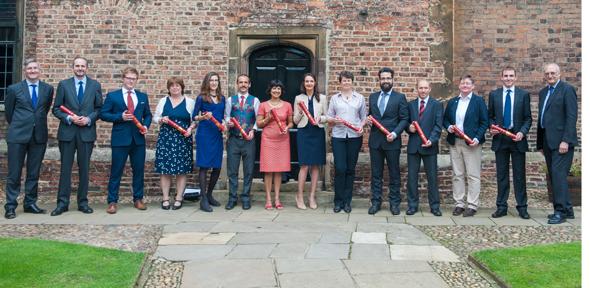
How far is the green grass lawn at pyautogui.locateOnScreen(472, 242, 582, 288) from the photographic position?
13.8 ft

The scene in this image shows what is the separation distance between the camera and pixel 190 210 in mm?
7879

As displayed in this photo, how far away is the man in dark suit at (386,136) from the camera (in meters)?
7.65

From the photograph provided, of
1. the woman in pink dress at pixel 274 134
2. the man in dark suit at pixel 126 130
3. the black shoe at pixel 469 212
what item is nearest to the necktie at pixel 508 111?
the black shoe at pixel 469 212

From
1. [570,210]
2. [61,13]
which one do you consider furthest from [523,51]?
[61,13]

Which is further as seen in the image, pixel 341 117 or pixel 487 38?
pixel 487 38

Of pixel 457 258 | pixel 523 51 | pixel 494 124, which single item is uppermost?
pixel 523 51

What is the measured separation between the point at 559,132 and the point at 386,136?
7.46ft

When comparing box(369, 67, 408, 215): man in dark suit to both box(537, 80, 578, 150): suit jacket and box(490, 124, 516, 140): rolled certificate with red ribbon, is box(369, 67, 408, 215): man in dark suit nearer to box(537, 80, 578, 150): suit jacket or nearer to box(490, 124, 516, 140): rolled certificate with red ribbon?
box(490, 124, 516, 140): rolled certificate with red ribbon

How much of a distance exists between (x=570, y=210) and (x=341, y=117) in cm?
336

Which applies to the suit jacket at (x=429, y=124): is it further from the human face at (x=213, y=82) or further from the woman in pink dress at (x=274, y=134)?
the human face at (x=213, y=82)

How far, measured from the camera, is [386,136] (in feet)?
25.1

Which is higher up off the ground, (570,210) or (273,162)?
(273,162)
